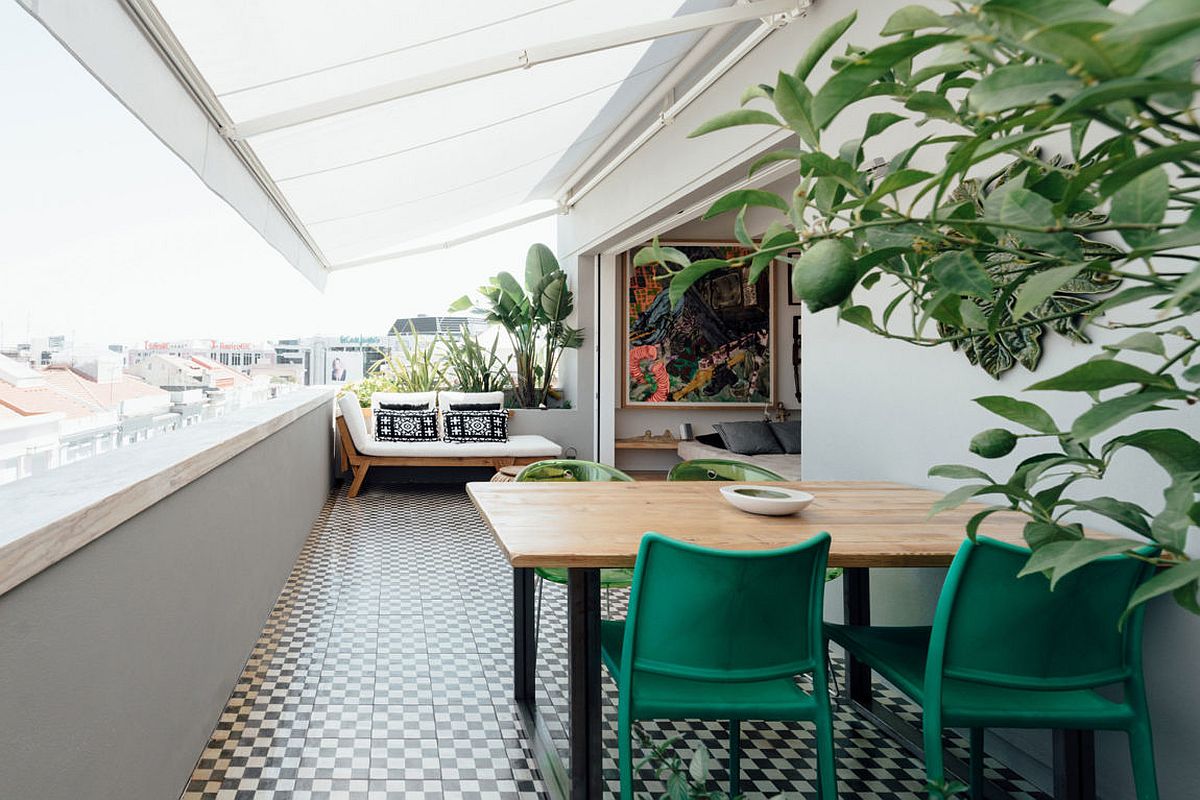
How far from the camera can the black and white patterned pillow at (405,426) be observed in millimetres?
7773

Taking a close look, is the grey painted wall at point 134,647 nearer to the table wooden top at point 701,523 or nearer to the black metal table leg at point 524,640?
the table wooden top at point 701,523

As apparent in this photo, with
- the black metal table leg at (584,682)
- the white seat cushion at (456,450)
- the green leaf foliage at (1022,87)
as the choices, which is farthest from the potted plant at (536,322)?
the green leaf foliage at (1022,87)

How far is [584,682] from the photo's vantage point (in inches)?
74.7

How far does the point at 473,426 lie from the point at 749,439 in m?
2.75

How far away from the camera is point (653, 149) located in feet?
19.5

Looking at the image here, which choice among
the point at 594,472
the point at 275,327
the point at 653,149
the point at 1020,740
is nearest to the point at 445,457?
the point at 275,327

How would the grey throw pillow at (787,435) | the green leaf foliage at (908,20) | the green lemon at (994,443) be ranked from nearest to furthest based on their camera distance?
the green leaf foliage at (908,20) < the green lemon at (994,443) < the grey throw pillow at (787,435)

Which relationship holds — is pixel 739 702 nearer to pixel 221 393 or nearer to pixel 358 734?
pixel 358 734

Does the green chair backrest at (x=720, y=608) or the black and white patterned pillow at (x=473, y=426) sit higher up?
the black and white patterned pillow at (x=473, y=426)

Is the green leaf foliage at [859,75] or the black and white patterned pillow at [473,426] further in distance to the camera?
the black and white patterned pillow at [473,426]

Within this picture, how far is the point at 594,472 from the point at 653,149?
332 centimetres

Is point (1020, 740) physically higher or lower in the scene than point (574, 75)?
lower

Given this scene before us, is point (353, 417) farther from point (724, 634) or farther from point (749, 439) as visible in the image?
point (724, 634)

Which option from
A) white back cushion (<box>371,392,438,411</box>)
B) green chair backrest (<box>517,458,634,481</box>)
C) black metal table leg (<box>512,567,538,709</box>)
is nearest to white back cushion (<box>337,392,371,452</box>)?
white back cushion (<box>371,392,438,411</box>)
